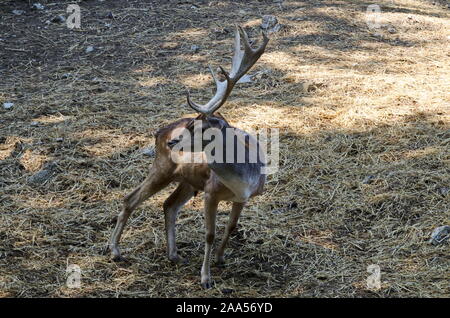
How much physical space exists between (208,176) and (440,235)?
6.37ft

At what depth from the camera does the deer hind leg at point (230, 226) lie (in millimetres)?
4907

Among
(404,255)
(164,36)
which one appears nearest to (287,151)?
(404,255)

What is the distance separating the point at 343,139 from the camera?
711cm

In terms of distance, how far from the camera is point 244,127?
7504mm

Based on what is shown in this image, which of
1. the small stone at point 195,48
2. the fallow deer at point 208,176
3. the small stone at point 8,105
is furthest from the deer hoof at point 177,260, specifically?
the small stone at point 195,48

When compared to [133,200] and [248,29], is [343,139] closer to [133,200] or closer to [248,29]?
[133,200]

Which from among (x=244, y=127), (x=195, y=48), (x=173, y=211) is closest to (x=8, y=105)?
(x=244, y=127)

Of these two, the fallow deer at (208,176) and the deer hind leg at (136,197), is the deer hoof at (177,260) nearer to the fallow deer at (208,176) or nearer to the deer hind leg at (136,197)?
the fallow deer at (208,176)

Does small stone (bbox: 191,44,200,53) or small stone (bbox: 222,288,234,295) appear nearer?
small stone (bbox: 222,288,234,295)

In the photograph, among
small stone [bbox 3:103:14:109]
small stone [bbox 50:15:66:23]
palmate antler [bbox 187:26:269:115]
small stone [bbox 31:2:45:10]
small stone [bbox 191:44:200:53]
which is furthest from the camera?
small stone [bbox 31:2:45:10]

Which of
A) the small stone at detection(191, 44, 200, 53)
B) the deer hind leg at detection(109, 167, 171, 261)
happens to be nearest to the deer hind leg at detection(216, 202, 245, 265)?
the deer hind leg at detection(109, 167, 171, 261)

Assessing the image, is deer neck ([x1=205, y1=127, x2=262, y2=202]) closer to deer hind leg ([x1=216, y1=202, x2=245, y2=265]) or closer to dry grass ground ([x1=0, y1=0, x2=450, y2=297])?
deer hind leg ([x1=216, y1=202, x2=245, y2=265])

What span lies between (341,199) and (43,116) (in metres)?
3.71

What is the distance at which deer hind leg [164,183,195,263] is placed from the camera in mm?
5145
